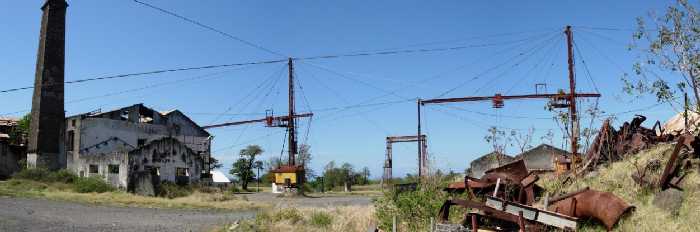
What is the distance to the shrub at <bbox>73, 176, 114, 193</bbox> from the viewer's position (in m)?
29.5

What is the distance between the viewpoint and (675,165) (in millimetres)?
8961

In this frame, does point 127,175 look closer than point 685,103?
No

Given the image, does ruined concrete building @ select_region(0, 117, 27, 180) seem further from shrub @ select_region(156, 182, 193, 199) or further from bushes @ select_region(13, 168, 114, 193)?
shrub @ select_region(156, 182, 193, 199)

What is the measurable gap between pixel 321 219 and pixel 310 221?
30 cm

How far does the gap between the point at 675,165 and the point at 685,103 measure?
1.64 meters

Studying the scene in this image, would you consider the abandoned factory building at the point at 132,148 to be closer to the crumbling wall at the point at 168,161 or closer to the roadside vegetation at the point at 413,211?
the crumbling wall at the point at 168,161

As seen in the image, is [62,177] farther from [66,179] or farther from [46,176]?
[46,176]

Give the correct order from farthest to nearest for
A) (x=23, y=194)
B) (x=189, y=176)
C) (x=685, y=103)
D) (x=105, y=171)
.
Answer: (x=189, y=176)
(x=105, y=171)
(x=23, y=194)
(x=685, y=103)

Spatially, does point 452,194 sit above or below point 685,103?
below

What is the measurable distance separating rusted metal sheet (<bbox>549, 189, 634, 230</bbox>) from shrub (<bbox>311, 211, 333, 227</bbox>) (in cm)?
480

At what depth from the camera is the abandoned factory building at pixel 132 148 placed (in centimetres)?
3158

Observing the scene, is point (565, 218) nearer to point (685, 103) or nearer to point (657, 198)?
point (657, 198)

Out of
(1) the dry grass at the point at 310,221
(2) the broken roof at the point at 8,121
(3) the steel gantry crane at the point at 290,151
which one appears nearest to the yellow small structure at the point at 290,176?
(3) the steel gantry crane at the point at 290,151

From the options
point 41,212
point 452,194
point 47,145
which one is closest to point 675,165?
point 452,194
